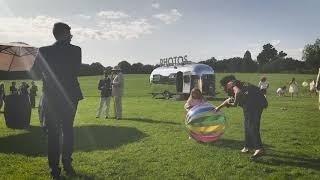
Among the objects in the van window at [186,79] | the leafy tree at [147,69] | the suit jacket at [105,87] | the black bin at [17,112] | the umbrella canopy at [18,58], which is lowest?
the black bin at [17,112]

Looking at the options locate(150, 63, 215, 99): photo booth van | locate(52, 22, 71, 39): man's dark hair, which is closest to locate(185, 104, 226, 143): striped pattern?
locate(52, 22, 71, 39): man's dark hair

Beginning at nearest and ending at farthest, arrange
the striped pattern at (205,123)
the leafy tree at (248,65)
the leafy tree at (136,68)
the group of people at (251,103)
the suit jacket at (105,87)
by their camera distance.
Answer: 1. the group of people at (251,103)
2. the striped pattern at (205,123)
3. the suit jacket at (105,87)
4. the leafy tree at (248,65)
5. the leafy tree at (136,68)

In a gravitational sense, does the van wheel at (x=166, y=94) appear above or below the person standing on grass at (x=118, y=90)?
below

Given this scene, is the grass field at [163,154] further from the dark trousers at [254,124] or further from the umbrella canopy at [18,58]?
the umbrella canopy at [18,58]

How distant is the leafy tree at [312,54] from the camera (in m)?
108

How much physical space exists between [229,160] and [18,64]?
1113 cm

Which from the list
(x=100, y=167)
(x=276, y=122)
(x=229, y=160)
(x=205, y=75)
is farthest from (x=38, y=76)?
(x=205, y=75)

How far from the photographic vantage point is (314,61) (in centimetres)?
10844

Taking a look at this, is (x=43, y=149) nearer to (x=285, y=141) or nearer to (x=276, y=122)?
(x=285, y=141)

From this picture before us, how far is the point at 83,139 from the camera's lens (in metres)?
12.9

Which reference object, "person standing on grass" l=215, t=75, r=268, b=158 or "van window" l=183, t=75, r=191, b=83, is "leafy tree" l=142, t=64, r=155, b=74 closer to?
"van window" l=183, t=75, r=191, b=83

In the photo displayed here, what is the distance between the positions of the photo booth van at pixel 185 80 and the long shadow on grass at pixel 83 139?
67.4 ft

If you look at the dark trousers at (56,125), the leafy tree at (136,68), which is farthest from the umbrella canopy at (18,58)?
the leafy tree at (136,68)

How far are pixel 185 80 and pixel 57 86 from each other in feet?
94.7
